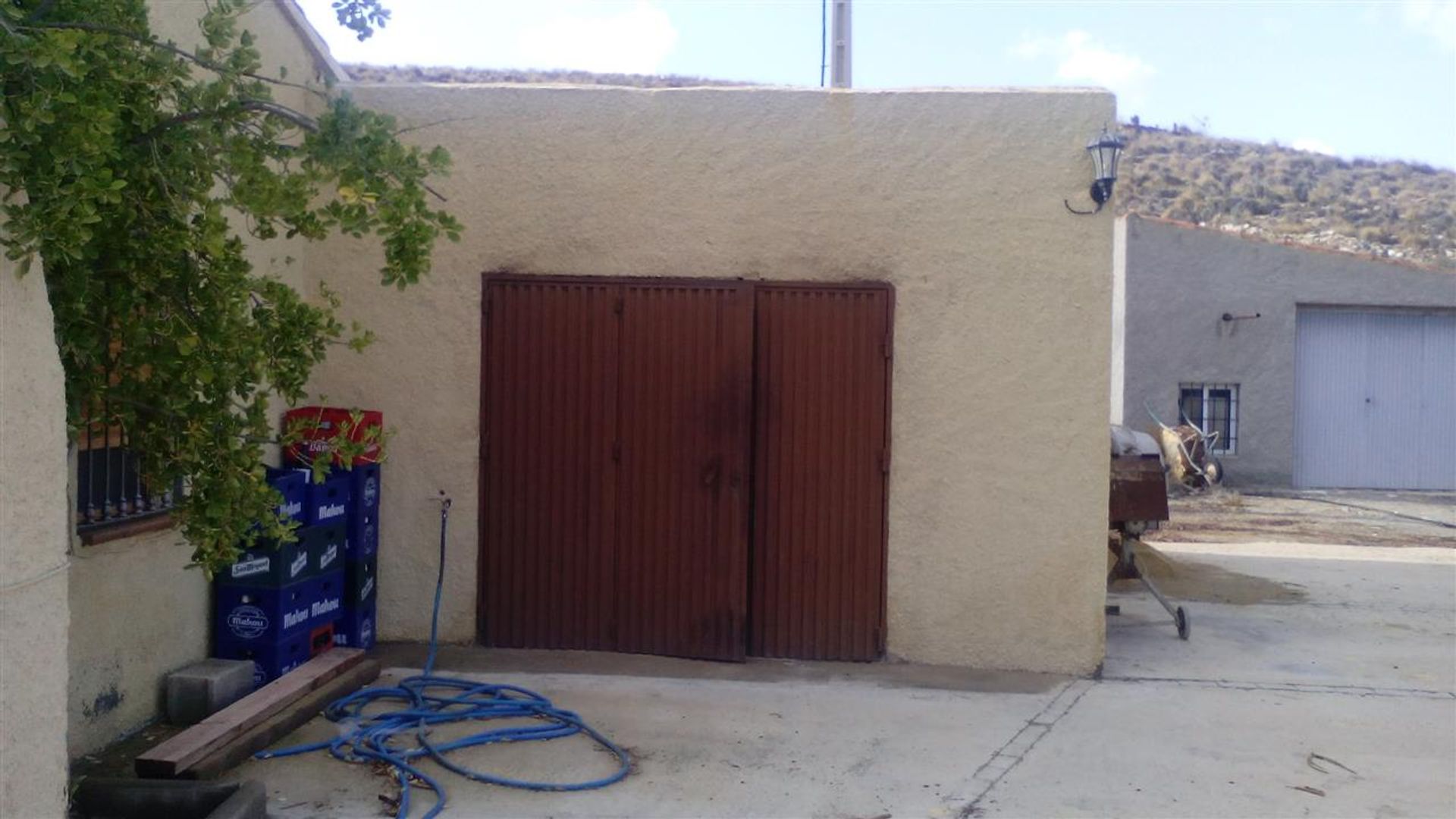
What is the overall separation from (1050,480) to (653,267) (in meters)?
2.70

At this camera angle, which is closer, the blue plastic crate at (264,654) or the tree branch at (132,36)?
the tree branch at (132,36)

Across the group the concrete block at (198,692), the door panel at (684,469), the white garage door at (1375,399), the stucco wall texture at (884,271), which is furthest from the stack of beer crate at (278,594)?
the white garage door at (1375,399)

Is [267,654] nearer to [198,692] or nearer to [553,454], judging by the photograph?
[198,692]

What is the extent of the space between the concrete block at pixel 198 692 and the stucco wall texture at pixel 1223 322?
645 inches

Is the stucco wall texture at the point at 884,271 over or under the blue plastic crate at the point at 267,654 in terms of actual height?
over

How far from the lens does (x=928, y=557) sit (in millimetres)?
7652

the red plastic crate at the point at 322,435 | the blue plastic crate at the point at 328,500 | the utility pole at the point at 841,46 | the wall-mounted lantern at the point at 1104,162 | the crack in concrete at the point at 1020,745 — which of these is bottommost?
the crack in concrete at the point at 1020,745

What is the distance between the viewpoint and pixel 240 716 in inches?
229

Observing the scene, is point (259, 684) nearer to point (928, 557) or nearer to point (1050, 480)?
point (928, 557)

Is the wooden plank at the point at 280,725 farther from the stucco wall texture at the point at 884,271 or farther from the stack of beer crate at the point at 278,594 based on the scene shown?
the stucco wall texture at the point at 884,271

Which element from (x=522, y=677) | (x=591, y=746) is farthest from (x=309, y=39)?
(x=591, y=746)

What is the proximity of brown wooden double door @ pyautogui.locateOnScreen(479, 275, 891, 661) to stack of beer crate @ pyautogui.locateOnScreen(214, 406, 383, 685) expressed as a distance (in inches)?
30.0

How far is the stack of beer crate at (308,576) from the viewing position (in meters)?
6.61

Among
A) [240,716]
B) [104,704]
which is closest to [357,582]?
[240,716]
